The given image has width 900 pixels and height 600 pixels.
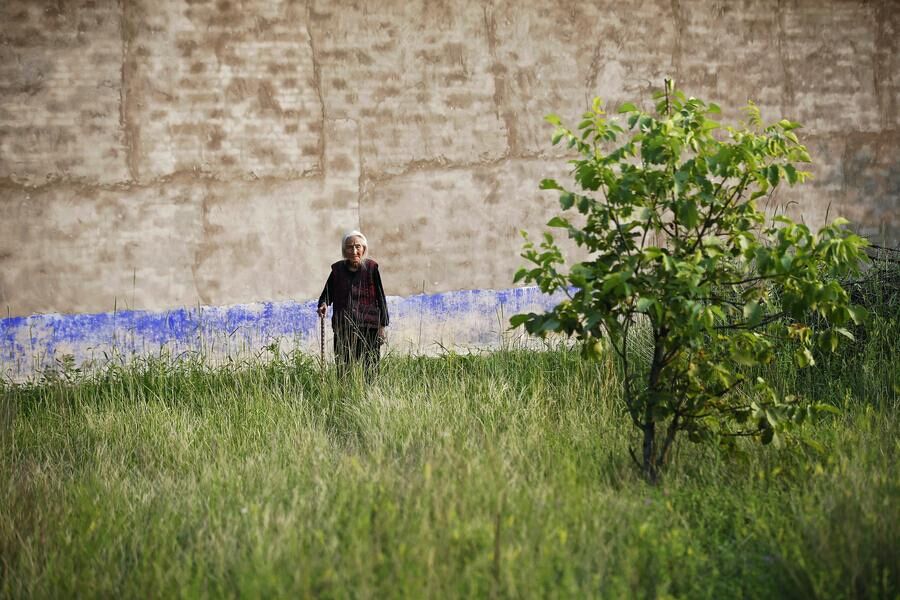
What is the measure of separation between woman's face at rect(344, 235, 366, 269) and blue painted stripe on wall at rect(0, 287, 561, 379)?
940 millimetres

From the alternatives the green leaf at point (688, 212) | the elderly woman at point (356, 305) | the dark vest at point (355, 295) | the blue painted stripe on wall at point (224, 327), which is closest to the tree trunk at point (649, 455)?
the green leaf at point (688, 212)

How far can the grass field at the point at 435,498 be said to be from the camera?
10.6ft

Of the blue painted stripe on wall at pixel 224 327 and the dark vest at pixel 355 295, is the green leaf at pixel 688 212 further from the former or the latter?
the blue painted stripe on wall at pixel 224 327

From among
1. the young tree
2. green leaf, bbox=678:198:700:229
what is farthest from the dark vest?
green leaf, bbox=678:198:700:229

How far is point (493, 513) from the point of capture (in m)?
3.62

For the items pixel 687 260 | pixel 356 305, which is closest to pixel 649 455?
pixel 687 260

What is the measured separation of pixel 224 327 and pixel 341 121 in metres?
1.86

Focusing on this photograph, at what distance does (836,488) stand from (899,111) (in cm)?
551

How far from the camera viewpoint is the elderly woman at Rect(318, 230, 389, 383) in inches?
246

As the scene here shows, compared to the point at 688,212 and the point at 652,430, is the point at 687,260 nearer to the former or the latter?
the point at 688,212

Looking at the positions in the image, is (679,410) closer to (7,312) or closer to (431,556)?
(431,556)

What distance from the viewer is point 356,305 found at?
628 centimetres

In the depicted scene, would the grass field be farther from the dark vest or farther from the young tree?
the dark vest

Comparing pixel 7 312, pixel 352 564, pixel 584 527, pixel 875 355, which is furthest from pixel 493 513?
pixel 7 312
